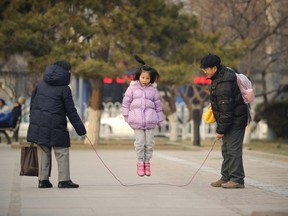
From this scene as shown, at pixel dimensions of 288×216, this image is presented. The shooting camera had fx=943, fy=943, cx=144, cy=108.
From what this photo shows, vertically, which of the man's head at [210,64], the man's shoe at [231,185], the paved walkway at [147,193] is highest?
the man's head at [210,64]

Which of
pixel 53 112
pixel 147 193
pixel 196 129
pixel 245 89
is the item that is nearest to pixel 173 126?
pixel 196 129

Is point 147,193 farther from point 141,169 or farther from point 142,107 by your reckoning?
point 142,107

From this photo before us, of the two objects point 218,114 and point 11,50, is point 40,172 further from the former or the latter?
point 11,50

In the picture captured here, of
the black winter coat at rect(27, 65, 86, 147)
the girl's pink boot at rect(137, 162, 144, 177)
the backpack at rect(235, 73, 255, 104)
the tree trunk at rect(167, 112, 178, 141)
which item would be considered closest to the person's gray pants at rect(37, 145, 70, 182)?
the black winter coat at rect(27, 65, 86, 147)

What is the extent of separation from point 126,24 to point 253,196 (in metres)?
13.8

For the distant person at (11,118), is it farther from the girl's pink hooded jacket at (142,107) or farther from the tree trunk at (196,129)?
the girl's pink hooded jacket at (142,107)

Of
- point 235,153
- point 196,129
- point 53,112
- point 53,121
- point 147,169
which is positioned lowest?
point 147,169

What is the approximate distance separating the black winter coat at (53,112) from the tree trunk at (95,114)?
43.3 ft

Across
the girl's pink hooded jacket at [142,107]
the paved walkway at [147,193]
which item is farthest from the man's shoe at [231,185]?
the girl's pink hooded jacket at [142,107]

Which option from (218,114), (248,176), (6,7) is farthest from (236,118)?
(6,7)

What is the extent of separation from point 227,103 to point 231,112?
14 cm

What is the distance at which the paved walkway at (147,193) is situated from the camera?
35.6 feet

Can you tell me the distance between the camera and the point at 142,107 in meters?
15.3

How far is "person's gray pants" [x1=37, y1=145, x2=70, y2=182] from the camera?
13.6 m
